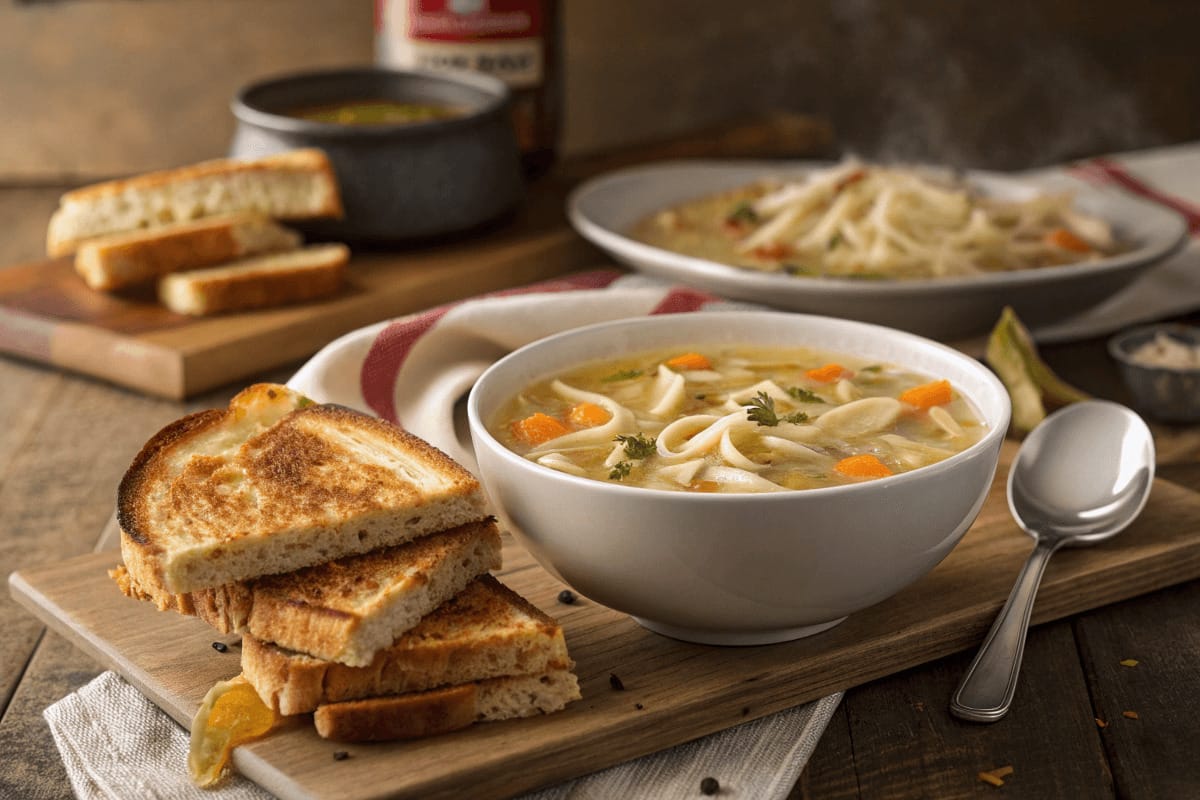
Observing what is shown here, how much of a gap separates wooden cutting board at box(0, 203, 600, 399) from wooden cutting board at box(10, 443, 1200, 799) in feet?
3.40

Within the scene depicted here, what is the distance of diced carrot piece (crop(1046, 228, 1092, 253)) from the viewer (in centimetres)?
398

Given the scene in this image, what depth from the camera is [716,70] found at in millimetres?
6410

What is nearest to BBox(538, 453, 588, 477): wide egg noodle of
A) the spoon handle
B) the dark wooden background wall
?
the spoon handle

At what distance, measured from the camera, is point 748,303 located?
372cm

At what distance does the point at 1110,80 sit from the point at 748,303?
368 centimetres

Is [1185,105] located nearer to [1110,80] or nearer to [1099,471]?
[1110,80]

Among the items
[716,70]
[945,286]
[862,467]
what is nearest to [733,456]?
[862,467]

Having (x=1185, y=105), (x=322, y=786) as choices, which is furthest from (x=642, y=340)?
(x=1185, y=105)

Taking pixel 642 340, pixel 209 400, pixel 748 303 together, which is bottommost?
pixel 209 400

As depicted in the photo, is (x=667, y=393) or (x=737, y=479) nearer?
(x=737, y=479)

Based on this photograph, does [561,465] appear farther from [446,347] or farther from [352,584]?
[446,347]

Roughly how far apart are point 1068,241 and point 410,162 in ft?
6.46

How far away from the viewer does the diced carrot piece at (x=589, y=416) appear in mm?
2421

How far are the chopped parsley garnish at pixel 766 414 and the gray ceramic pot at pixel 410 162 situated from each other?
6.62 feet
